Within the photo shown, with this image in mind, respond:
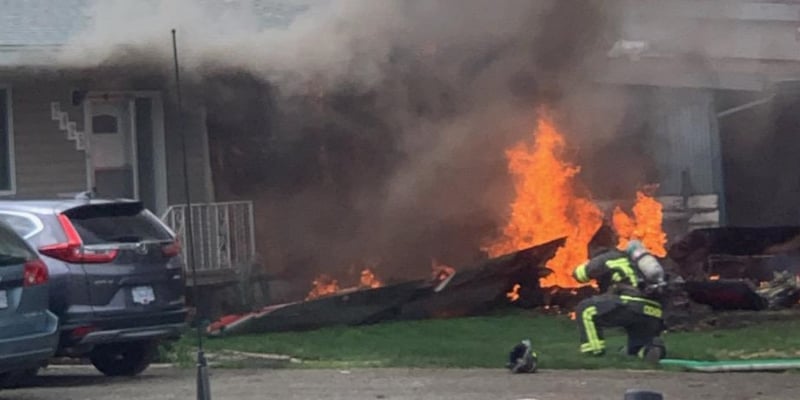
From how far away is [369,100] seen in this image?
20.1m

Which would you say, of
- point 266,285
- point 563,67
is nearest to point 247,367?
point 266,285

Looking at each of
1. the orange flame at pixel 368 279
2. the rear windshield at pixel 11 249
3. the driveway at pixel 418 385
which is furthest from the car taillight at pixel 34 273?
the orange flame at pixel 368 279

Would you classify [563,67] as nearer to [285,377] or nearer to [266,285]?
[266,285]

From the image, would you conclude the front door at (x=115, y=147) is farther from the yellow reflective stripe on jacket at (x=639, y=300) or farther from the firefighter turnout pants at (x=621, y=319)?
the yellow reflective stripe on jacket at (x=639, y=300)

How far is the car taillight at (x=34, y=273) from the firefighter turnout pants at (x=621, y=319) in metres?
4.76

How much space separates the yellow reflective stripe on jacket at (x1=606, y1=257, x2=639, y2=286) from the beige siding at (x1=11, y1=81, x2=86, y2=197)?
7614 mm

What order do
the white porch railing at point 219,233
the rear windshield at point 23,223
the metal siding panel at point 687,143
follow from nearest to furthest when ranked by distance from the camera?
1. the rear windshield at point 23,223
2. the white porch railing at point 219,233
3. the metal siding panel at point 687,143

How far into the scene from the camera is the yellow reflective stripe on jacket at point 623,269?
14.5m

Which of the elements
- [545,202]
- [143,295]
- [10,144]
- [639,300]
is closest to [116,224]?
[143,295]

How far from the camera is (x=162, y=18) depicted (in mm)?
18703

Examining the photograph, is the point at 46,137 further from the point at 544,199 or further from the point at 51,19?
the point at 544,199

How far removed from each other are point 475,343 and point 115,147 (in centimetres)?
592

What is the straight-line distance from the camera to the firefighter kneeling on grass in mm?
14406

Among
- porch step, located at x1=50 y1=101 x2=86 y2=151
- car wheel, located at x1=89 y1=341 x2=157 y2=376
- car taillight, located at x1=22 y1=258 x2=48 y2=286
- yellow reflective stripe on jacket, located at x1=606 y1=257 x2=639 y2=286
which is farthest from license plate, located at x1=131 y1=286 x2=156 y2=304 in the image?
porch step, located at x1=50 y1=101 x2=86 y2=151
